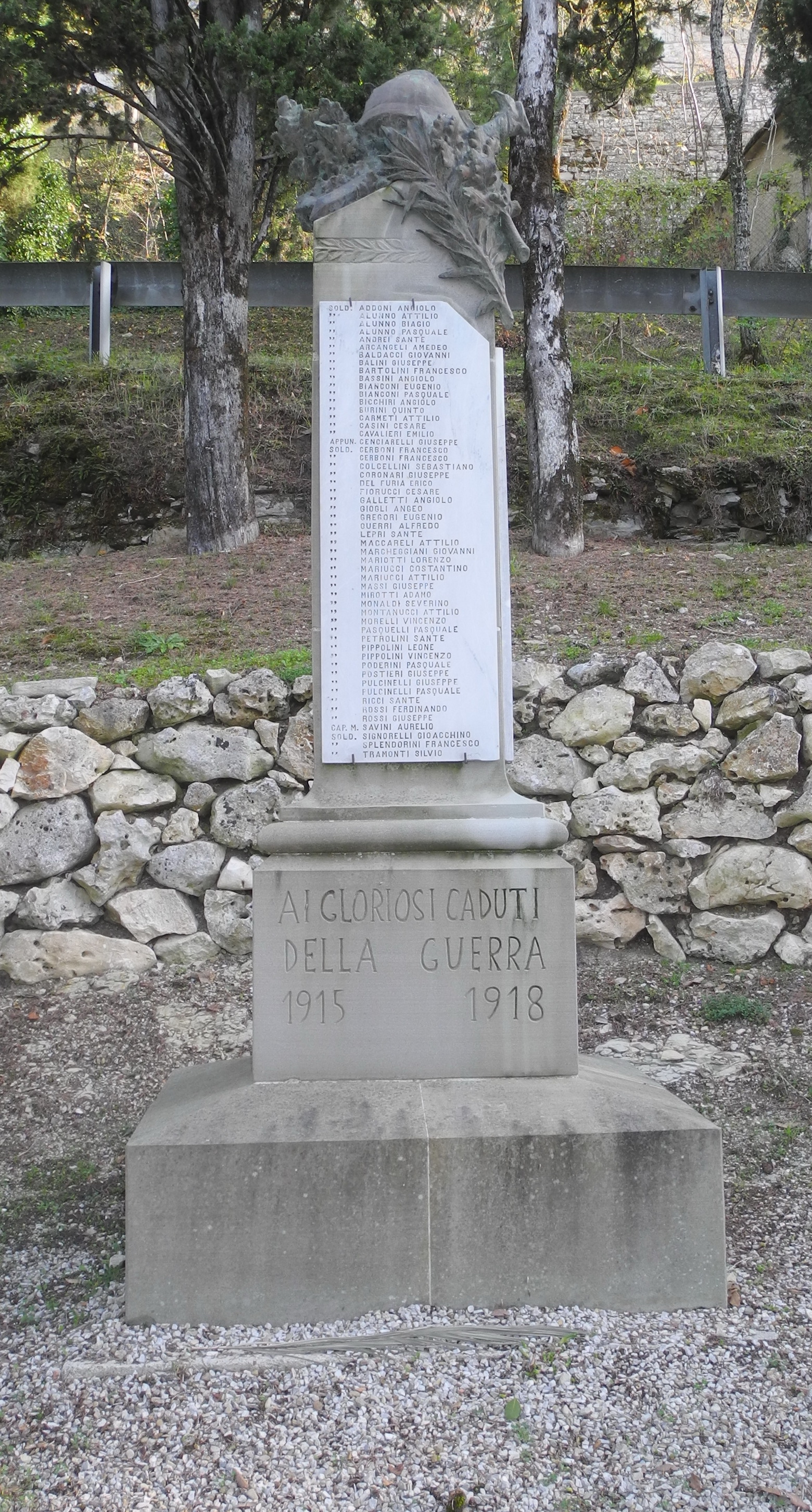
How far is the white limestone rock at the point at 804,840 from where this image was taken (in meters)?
5.50

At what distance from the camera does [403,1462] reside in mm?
2338

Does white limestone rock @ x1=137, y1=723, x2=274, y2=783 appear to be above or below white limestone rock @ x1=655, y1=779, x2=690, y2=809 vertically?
above

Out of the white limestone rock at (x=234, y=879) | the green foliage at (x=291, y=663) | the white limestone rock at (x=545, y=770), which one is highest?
the green foliage at (x=291, y=663)

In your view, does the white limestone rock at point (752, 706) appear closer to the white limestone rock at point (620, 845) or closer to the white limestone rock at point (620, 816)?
the white limestone rock at point (620, 816)

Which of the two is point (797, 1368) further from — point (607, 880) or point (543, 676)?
point (543, 676)

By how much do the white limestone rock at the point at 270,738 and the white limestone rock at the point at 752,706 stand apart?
229 centimetres

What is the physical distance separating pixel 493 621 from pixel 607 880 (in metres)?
2.47

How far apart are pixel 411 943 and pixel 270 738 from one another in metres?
2.59

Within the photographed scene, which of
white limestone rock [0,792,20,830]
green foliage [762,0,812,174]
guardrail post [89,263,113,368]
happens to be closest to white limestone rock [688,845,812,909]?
white limestone rock [0,792,20,830]

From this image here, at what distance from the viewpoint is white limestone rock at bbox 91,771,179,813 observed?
216 inches

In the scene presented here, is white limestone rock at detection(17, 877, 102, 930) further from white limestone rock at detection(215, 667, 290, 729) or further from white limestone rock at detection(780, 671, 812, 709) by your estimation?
white limestone rock at detection(780, 671, 812, 709)

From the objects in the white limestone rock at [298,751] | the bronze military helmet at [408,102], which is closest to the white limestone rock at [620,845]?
the white limestone rock at [298,751]

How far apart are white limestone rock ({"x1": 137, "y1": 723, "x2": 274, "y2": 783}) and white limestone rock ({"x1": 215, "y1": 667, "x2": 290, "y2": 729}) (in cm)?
8

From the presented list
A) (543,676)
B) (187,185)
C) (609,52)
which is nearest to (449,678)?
(543,676)
